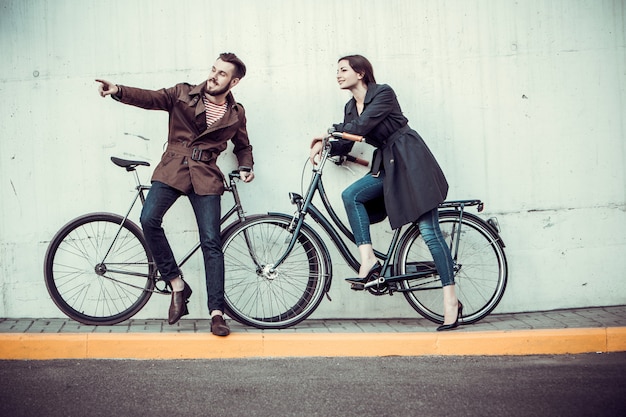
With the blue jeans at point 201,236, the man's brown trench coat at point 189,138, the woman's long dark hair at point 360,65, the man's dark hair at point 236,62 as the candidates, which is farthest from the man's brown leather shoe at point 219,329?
the woman's long dark hair at point 360,65

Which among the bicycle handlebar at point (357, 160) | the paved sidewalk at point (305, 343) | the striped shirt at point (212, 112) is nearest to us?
the paved sidewalk at point (305, 343)

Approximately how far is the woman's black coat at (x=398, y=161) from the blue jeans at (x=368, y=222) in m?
0.11

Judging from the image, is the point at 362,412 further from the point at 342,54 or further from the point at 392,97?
the point at 342,54

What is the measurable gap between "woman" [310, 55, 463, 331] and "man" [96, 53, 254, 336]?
0.78m

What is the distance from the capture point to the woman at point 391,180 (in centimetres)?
525

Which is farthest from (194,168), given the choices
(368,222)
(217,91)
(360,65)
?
(360,65)

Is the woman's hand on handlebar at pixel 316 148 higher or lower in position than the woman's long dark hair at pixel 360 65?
lower

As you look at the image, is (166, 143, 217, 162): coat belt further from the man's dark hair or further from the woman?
the woman

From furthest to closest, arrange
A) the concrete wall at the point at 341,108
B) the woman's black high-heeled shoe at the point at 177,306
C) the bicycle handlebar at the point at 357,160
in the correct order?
the concrete wall at the point at 341,108, the bicycle handlebar at the point at 357,160, the woman's black high-heeled shoe at the point at 177,306

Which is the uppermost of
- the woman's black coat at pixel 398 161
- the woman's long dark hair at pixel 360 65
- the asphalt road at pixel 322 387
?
the woman's long dark hair at pixel 360 65

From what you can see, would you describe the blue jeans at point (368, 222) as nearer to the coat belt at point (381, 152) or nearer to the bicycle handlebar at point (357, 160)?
the coat belt at point (381, 152)

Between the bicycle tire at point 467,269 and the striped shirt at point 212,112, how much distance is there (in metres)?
1.71

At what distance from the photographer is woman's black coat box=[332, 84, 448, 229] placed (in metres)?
5.23

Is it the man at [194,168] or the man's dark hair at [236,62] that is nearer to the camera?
the man at [194,168]
